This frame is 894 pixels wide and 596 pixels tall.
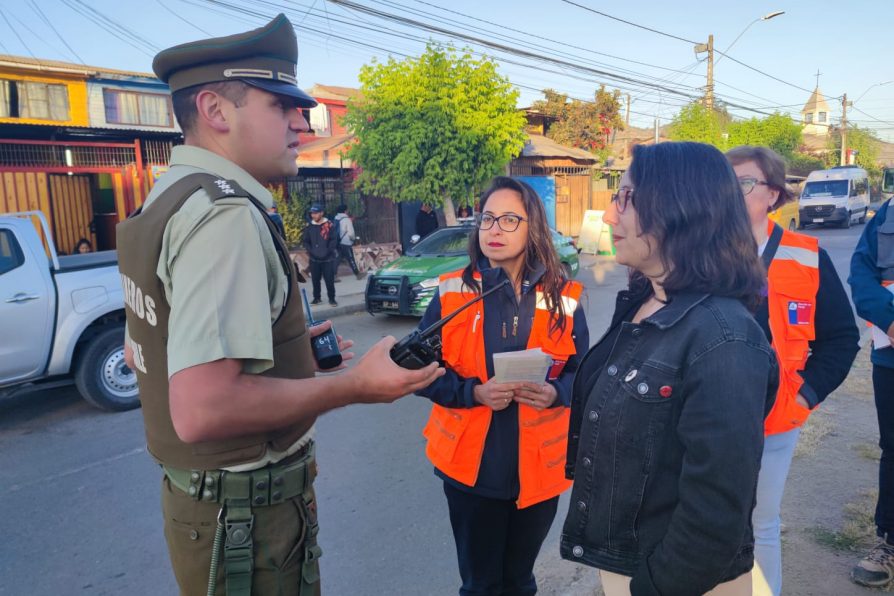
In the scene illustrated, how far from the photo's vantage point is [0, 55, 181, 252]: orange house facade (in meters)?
12.2

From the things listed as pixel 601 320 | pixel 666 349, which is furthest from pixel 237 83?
pixel 601 320

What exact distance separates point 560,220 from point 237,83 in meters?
23.0

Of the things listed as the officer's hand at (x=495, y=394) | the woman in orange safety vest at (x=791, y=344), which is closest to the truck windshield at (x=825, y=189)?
the woman in orange safety vest at (x=791, y=344)

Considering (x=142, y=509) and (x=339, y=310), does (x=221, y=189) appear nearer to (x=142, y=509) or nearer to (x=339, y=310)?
(x=142, y=509)

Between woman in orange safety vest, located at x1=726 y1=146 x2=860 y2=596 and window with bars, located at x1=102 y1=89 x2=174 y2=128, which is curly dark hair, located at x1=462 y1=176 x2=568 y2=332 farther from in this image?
window with bars, located at x1=102 y1=89 x2=174 y2=128

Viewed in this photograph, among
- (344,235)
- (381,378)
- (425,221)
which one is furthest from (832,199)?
(381,378)

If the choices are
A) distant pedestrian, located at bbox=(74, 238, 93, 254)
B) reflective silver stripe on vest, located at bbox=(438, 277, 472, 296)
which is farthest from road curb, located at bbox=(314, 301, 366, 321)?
reflective silver stripe on vest, located at bbox=(438, 277, 472, 296)

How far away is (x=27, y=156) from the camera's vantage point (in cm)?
1234

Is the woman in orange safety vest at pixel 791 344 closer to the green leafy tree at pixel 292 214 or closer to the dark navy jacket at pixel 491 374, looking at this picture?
the dark navy jacket at pixel 491 374

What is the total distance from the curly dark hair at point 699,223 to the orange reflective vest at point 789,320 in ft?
2.79

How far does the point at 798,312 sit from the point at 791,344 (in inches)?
5.0

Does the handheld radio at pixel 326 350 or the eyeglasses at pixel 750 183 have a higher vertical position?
the eyeglasses at pixel 750 183

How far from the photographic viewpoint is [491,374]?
2459mm

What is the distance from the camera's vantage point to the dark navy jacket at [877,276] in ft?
9.55
